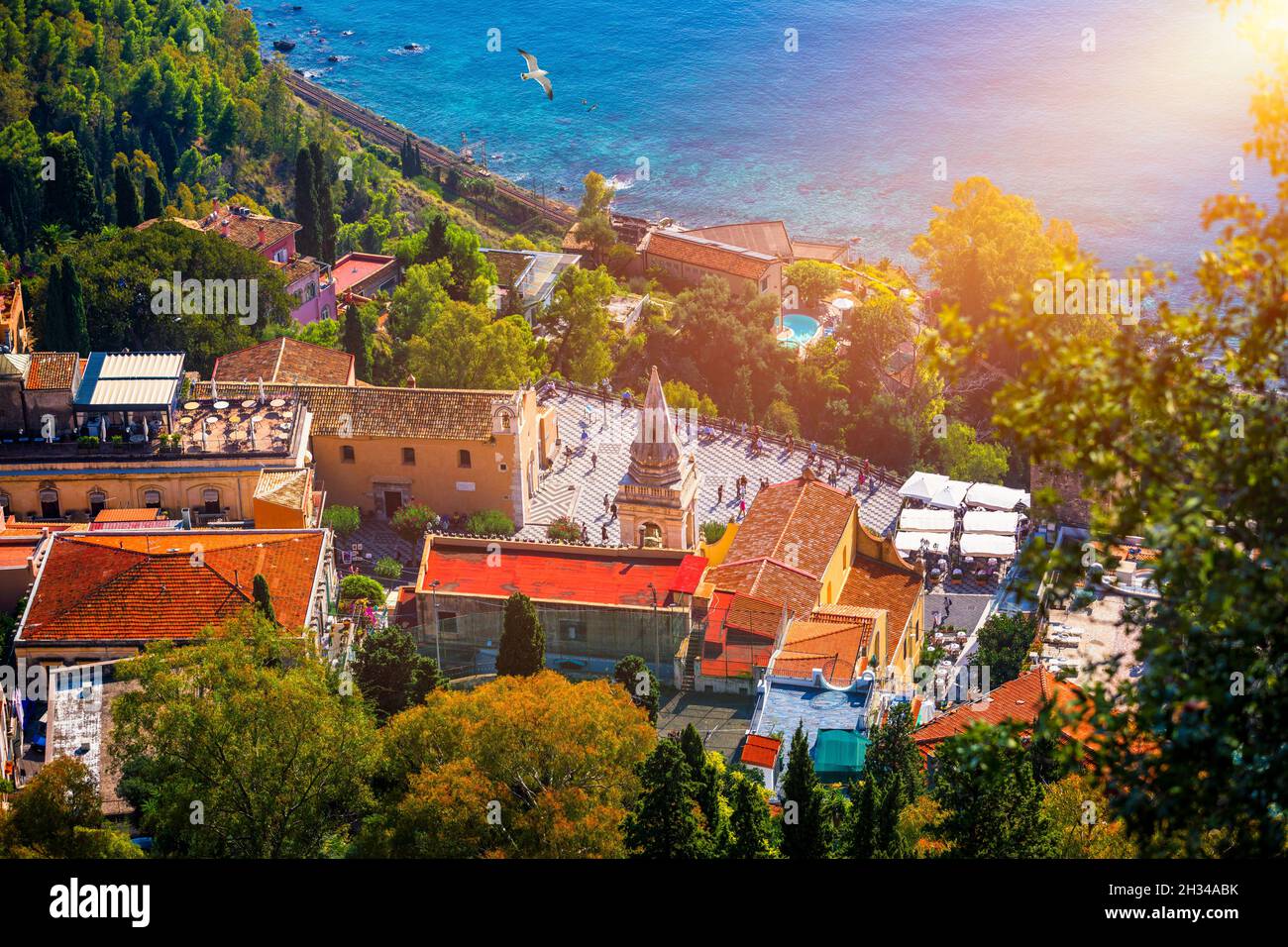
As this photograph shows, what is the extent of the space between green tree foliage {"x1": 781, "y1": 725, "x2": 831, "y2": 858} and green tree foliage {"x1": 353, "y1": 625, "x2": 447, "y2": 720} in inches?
461

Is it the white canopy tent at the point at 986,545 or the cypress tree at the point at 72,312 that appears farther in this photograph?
the cypress tree at the point at 72,312

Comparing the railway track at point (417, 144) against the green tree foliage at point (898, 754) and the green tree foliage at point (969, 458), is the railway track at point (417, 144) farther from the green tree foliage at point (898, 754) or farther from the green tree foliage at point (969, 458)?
the green tree foliage at point (898, 754)

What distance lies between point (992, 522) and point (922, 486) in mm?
Answer: 3716

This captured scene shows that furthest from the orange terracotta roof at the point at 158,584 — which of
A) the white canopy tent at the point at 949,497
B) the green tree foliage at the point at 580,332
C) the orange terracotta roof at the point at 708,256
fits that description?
the orange terracotta roof at the point at 708,256

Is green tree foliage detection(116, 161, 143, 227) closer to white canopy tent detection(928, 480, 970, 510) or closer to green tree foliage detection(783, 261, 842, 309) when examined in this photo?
green tree foliage detection(783, 261, 842, 309)

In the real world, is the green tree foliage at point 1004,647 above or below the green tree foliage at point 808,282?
below

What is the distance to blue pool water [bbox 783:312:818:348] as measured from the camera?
10031 centimetres

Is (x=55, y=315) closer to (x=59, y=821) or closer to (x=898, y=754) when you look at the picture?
(x=59, y=821)

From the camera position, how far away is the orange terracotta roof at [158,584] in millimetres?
50188

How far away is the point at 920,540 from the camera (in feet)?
235

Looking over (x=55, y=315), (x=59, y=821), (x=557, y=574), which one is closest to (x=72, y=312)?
(x=55, y=315)

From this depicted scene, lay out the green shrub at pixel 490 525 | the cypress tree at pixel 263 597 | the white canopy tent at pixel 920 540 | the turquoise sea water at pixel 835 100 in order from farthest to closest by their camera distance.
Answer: the turquoise sea water at pixel 835 100, the white canopy tent at pixel 920 540, the green shrub at pixel 490 525, the cypress tree at pixel 263 597

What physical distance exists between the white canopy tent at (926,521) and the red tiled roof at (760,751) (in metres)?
25.8
